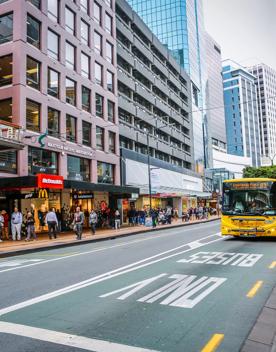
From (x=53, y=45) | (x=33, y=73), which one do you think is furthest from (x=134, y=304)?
(x=53, y=45)

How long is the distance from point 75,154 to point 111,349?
2672 cm

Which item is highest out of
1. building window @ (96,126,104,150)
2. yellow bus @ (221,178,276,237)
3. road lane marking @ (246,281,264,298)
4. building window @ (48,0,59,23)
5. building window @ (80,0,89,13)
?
building window @ (80,0,89,13)

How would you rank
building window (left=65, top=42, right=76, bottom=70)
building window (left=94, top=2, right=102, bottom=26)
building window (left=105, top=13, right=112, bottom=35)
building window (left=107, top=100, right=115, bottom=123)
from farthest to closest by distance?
1. building window (left=105, top=13, right=112, bottom=35)
2. building window (left=107, top=100, right=115, bottom=123)
3. building window (left=94, top=2, right=102, bottom=26)
4. building window (left=65, top=42, right=76, bottom=70)

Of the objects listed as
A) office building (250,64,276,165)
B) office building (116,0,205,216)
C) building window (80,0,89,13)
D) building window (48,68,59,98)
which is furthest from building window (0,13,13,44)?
office building (250,64,276,165)

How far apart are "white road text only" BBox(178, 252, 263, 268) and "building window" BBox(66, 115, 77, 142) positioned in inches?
783

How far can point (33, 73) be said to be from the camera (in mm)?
26656

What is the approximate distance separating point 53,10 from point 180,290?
93.6 ft

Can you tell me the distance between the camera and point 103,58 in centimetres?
3656

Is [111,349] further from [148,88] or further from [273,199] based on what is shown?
[148,88]

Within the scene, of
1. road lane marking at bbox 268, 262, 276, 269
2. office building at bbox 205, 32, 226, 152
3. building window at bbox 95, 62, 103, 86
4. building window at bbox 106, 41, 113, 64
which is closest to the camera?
road lane marking at bbox 268, 262, 276, 269

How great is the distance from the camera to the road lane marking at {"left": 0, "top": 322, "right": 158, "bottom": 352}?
435cm

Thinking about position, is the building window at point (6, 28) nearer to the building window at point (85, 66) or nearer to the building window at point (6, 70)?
the building window at point (6, 70)

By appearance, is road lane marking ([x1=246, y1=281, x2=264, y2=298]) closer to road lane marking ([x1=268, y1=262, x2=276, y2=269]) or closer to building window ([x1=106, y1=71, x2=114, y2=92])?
road lane marking ([x1=268, y1=262, x2=276, y2=269])

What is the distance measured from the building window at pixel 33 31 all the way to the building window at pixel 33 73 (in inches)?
58.1
